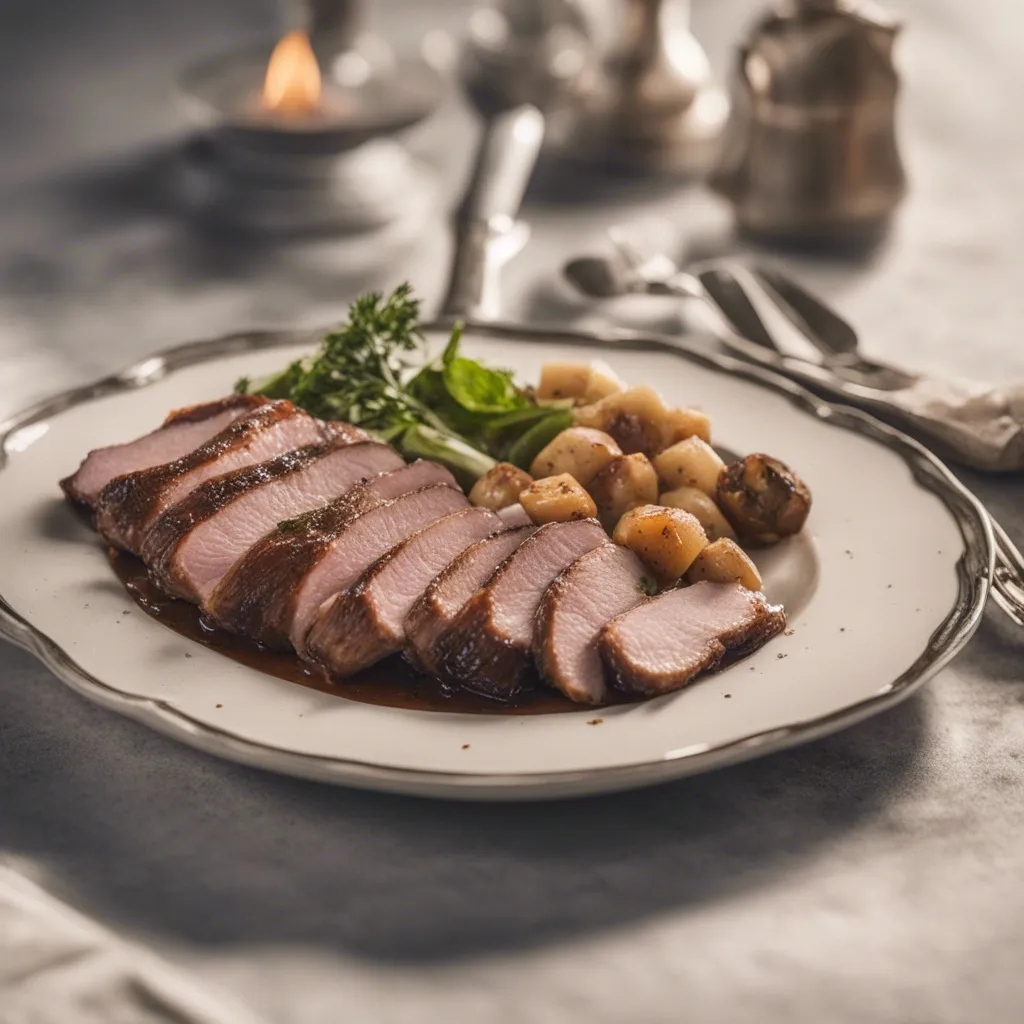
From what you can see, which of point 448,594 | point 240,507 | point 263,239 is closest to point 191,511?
point 240,507

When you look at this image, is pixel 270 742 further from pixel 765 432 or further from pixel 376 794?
pixel 765 432

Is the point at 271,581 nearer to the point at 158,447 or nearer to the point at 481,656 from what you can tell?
the point at 481,656

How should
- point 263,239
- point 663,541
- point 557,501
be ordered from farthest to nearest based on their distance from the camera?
1. point 263,239
2. point 557,501
3. point 663,541

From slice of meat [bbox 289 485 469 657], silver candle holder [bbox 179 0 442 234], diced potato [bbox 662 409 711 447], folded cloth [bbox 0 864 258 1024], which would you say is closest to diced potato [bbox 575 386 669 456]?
diced potato [bbox 662 409 711 447]

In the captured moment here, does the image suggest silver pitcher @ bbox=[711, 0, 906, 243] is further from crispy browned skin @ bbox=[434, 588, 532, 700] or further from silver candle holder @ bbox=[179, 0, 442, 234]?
crispy browned skin @ bbox=[434, 588, 532, 700]

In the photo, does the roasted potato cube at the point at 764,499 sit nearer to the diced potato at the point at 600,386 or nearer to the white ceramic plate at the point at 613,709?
the white ceramic plate at the point at 613,709

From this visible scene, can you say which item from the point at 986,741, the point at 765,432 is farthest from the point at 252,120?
the point at 986,741
